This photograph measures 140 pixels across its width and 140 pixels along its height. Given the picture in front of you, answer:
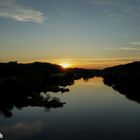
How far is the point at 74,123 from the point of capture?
44.3m

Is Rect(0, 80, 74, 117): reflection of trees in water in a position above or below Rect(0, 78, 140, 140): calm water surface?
above

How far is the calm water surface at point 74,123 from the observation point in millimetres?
37531

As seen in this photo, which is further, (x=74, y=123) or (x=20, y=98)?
(x=20, y=98)

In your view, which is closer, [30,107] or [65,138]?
[65,138]

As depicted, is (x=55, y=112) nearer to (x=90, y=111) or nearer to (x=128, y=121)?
(x=90, y=111)

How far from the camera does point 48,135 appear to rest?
125 ft

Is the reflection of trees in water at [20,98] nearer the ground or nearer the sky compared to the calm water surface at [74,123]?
nearer the sky

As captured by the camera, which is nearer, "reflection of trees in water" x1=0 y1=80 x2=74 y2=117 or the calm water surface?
the calm water surface

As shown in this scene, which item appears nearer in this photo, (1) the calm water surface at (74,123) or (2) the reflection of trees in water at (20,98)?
(1) the calm water surface at (74,123)

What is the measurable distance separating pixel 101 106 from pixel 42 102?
45.2 feet

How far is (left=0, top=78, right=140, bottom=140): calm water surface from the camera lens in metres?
37.5

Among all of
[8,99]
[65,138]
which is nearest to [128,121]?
[65,138]

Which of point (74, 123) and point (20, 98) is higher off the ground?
point (20, 98)

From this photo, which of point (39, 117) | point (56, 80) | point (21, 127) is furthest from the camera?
point (56, 80)
